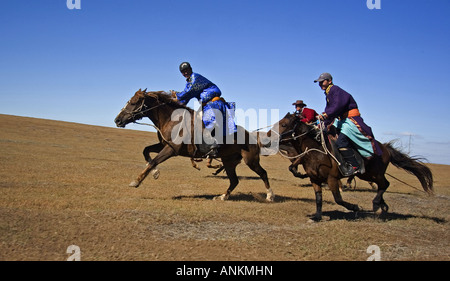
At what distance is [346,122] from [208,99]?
373 centimetres

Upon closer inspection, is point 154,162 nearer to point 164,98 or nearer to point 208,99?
point 164,98

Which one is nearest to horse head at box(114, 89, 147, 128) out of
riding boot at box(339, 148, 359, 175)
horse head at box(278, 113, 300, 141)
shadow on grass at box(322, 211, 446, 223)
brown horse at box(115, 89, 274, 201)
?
brown horse at box(115, 89, 274, 201)

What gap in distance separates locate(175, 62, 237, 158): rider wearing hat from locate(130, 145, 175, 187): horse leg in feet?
3.65

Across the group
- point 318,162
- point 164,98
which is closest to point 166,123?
point 164,98

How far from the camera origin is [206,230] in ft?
22.6

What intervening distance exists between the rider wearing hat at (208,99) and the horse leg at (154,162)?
1.11 m

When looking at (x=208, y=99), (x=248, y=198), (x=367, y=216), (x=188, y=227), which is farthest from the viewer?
(x=248, y=198)

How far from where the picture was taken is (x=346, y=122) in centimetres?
874

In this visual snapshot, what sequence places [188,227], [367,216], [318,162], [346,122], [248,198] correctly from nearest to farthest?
[188,227], [318,162], [346,122], [367,216], [248,198]

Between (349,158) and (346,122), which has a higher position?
(346,122)

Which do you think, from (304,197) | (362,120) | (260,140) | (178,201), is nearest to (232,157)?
(260,140)

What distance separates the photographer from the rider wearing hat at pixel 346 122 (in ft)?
27.8

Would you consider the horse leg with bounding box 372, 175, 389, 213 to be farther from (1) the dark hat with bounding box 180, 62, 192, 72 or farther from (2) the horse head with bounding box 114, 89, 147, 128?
(2) the horse head with bounding box 114, 89, 147, 128

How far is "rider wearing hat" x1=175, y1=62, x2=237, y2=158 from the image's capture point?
1009 cm
